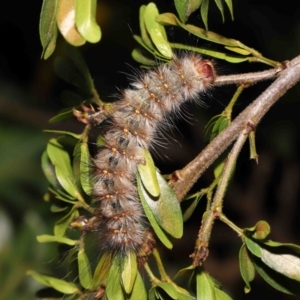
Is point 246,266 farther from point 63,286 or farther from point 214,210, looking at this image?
point 63,286

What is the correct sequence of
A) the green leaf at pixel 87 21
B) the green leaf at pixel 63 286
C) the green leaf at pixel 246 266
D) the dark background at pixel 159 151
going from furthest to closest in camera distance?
the dark background at pixel 159 151 < the green leaf at pixel 63 286 < the green leaf at pixel 246 266 < the green leaf at pixel 87 21

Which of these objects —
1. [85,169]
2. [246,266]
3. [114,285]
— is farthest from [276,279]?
[85,169]

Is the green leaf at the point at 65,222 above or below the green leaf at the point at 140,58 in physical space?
below

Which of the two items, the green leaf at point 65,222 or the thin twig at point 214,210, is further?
the green leaf at point 65,222

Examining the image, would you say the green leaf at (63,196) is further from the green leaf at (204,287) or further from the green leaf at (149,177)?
the green leaf at (204,287)

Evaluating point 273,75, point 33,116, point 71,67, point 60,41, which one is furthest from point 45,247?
point 273,75

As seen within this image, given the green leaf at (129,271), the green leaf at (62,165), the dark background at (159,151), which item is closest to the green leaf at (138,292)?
the green leaf at (129,271)

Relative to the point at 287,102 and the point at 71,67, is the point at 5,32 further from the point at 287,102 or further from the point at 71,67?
the point at 71,67
